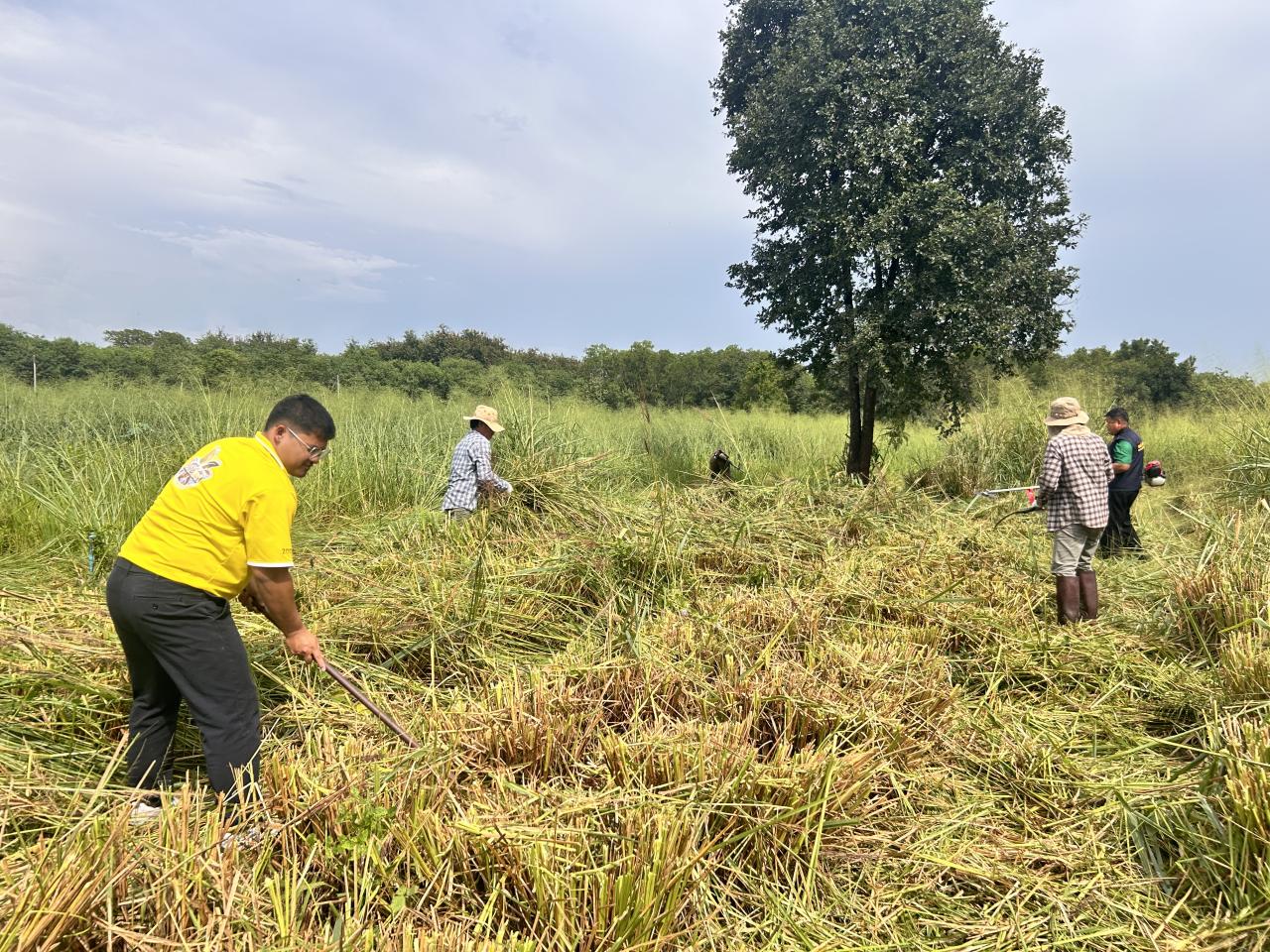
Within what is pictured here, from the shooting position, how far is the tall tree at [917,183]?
6.89 metres

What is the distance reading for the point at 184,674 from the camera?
191cm

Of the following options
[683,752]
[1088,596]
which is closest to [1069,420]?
[1088,596]

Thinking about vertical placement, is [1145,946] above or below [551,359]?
below

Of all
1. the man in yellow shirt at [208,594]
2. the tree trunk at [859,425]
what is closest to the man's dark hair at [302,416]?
the man in yellow shirt at [208,594]

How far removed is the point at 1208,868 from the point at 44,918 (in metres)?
2.64

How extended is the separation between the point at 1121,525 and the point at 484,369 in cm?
998

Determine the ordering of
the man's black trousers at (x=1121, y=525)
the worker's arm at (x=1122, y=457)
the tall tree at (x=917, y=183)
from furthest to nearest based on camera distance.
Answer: the tall tree at (x=917, y=183)
the man's black trousers at (x=1121, y=525)
the worker's arm at (x=1122, y=457)

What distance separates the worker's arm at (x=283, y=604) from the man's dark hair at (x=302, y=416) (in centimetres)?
47

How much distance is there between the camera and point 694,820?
159 cm

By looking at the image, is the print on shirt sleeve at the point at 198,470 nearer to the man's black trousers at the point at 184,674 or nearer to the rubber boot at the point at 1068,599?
the man's black trousers at the point at 184,674

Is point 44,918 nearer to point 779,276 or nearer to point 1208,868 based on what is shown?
point 1208,868

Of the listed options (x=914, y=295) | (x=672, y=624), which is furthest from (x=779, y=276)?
(x=672, y=624)

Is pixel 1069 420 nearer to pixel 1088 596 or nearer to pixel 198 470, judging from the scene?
pixel 1088 596

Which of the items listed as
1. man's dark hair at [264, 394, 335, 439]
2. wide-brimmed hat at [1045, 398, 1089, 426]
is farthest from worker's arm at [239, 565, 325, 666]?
wide-brimmed hat at [1045, 398, 1089, 426]
